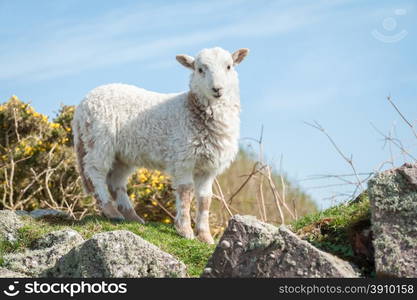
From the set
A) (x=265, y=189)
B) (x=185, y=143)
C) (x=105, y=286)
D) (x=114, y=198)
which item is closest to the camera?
(x=105, y=286)

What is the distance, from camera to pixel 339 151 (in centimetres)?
936

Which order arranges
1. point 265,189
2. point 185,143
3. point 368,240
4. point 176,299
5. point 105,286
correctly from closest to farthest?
point 176,299 < point 105,286 < point 368,240 < point 185,143 < point 265,189

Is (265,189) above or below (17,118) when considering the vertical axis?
below

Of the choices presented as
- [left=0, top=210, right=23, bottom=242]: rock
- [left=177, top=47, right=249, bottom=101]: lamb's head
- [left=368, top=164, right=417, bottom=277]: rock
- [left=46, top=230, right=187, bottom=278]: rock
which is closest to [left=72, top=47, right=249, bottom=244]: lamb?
[left=177, top=47, right=249, bottom=101]: lamb's head

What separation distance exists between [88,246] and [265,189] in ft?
32.2

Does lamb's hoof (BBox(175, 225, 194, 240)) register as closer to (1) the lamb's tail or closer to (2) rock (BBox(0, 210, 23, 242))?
(1) the lamb's tail

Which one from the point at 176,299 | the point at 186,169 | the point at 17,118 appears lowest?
the point at 176,299

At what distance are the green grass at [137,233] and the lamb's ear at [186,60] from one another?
2374mm

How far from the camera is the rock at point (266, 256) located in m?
5.66

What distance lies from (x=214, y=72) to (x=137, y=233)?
2.44m

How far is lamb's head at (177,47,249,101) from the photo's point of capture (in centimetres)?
905

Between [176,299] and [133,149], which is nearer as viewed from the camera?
[176,299]

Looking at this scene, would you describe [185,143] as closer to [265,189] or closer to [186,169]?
[186,169]

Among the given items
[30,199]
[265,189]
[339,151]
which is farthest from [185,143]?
[265,189]
